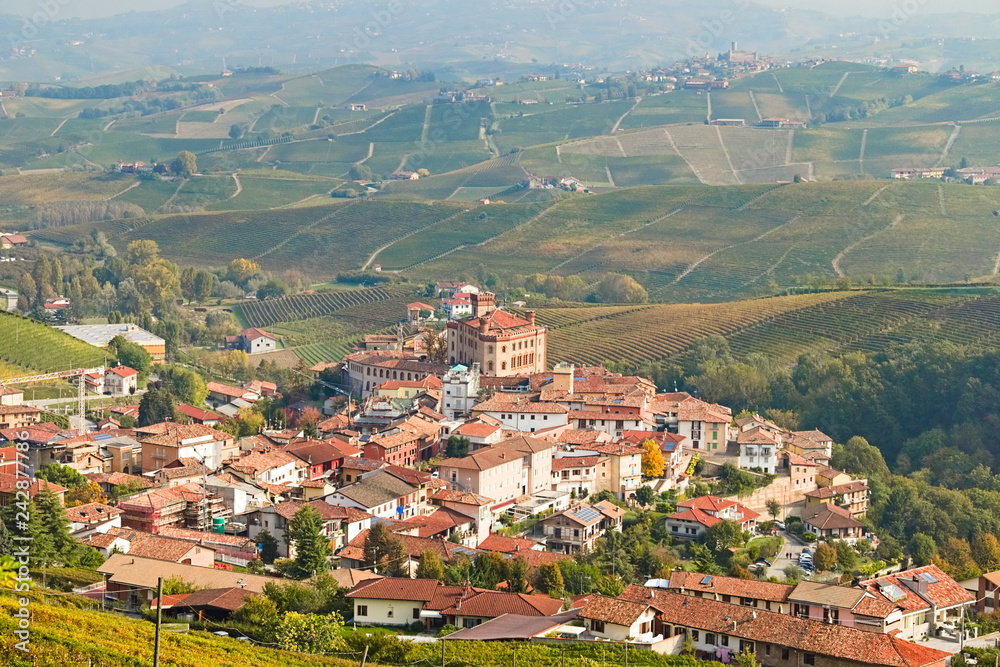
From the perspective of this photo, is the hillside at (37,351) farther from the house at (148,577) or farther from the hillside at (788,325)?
the house at (148,577)

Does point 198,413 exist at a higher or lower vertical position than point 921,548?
higher

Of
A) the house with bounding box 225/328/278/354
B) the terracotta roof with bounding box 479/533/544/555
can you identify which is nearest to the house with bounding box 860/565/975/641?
the terracotta roof with bounding box 479/533/544/555

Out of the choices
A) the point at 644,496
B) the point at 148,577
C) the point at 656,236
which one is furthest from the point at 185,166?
the point at 148,577

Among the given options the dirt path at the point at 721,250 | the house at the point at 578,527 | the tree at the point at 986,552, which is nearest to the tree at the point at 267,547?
the house at the point at 578,527

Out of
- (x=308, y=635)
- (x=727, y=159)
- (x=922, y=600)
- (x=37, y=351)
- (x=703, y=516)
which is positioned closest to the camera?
(x=308, y=635)

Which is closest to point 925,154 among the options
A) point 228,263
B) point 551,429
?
point 228,263

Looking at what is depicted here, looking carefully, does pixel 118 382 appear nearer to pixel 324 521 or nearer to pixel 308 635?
pixel 324 521

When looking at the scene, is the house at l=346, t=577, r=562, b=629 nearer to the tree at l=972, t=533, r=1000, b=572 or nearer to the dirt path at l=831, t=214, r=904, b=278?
the tree at l=972, t=533, r=1000, b=572
